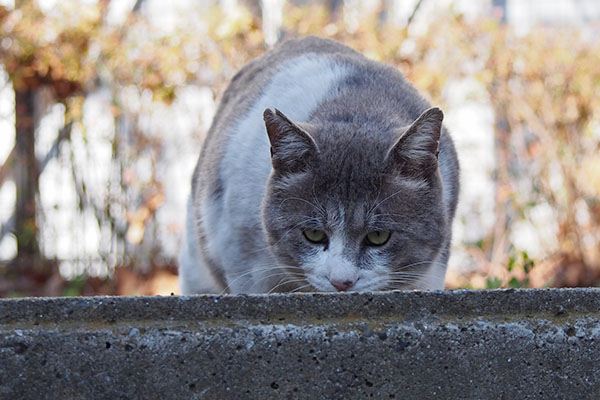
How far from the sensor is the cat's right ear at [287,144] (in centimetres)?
209

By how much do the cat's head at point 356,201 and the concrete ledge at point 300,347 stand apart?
631 millimetres

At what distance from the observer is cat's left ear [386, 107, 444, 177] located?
6.70 ft

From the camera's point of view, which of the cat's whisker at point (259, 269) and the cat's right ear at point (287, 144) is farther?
the cat's whisker at point (259, 269)

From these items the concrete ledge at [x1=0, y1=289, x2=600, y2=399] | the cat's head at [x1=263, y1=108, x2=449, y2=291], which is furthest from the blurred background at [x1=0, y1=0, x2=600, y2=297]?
the concrete ledge at [x1=0, y1=289, x2=600, y2=399]

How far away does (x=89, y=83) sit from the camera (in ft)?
17.6

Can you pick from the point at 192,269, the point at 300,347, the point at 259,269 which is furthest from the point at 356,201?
the point at 192,269

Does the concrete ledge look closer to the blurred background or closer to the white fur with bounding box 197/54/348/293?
the white fur with bounding box 197/54/348/293

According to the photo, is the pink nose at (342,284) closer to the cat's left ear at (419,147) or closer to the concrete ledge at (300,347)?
the cat's left ear at (419,147)

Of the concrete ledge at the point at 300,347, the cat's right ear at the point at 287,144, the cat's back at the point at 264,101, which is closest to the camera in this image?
the concrete ledge at the point at 300,347

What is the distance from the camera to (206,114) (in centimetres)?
542

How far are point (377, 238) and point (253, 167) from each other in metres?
0.52

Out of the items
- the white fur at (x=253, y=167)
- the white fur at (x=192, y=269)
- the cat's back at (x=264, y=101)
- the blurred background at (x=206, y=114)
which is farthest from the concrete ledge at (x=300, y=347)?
the blurred background at (x=206, y=114)

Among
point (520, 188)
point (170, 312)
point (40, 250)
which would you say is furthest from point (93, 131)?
point (170, 312)

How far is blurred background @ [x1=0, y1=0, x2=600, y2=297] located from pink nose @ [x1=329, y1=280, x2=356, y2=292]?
126 inches
